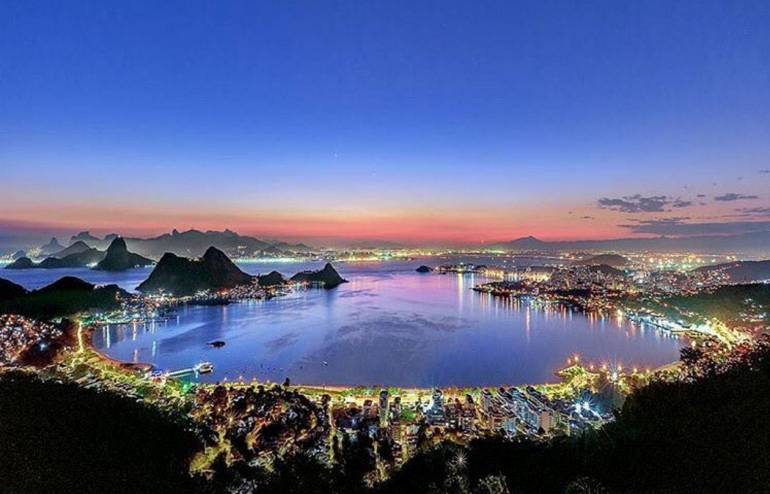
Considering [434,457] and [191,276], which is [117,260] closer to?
[191,276]

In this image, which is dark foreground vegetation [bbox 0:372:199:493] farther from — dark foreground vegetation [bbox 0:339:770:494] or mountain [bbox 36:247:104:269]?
mountain [bbox 36:247:104:269]

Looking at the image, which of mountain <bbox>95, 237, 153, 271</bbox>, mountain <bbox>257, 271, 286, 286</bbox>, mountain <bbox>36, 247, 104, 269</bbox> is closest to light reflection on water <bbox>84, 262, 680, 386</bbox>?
mountain <bbox>257, 271, 286, 286</bbox>

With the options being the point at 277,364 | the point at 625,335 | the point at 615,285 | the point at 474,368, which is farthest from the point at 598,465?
the point at 615,285

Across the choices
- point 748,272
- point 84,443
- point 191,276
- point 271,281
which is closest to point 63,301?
point 191,276

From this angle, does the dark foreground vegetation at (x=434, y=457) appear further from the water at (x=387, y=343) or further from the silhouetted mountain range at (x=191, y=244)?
the silhouetted mountain range at (x=191, y=244)

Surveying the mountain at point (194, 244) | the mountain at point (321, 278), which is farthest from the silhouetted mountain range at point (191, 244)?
the mountain at point (321, 278)

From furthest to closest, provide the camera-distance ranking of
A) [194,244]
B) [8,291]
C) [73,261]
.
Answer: [194,244]
[73,261]
[8,291]
